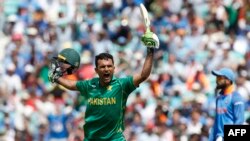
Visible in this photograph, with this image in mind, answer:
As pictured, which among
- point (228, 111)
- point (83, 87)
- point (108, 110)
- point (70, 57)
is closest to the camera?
point (108, 110)

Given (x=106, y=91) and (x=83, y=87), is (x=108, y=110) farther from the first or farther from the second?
(x=83, y=87)

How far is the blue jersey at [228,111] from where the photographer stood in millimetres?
11750

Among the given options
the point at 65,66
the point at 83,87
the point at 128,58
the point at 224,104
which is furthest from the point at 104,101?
the point at 128,58

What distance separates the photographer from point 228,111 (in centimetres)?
1184

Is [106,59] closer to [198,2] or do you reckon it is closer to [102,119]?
[102,119]

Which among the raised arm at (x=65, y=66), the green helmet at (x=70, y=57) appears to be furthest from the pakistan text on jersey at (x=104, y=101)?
the green helmet at (x=70, y=57)

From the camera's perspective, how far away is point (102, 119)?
9414mm

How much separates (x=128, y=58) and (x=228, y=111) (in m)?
6.10


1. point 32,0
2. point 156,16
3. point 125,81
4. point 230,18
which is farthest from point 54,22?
point 125,81

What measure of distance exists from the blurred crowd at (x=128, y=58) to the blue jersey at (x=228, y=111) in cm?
274

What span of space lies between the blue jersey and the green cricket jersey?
266 centimetres

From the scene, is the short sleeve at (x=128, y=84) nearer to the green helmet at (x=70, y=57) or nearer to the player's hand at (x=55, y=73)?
the green helmet at (x=70, y=57)

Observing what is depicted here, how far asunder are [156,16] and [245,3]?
1.86m

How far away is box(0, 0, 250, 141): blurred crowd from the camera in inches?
634
